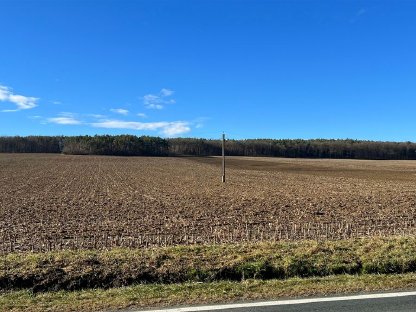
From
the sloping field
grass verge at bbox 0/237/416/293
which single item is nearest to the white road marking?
grass verge at bbox 0/237/416/293

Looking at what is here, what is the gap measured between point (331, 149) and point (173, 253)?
181290 millimetres

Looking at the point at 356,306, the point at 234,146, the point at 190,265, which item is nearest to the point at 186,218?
the point at 190,265

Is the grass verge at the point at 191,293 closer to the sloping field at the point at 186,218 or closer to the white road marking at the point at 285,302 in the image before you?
the white road marking at the point at 285,302

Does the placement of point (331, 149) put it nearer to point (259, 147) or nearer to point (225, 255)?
point (259, 147)

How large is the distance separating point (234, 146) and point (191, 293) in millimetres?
177680

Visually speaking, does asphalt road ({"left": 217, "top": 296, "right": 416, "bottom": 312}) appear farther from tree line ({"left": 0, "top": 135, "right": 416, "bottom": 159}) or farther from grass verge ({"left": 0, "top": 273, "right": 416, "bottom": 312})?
tree line ({"left": 0, "top": 135, "right": 416, "bottom": 159})

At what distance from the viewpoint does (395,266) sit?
8.27 m

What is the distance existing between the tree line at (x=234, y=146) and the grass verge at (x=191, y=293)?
15848cm

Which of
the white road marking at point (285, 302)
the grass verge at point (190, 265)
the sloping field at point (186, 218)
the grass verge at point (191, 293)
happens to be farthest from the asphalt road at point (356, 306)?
the sloping field at point (186, 218)

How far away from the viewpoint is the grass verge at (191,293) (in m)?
6.17

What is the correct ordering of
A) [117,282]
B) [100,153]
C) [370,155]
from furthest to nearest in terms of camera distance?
[370,155], [100,153], [117,282]

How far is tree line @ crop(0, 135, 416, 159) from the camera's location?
169m

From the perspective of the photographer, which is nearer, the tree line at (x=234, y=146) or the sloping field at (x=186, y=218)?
the sloping field at (x=186, y=218)

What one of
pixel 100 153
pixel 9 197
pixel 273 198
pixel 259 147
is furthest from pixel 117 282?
pixel 259 147
